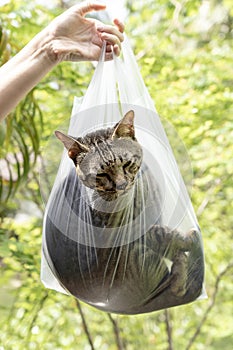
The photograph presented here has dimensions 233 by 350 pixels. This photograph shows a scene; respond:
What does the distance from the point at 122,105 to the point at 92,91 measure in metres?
0.07

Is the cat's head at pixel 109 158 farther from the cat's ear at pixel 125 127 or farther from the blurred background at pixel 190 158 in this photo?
the blurred background at pixel 190 158

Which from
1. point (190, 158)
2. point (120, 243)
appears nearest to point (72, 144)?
point (120, 243)

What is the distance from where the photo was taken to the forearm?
1119 millimetres

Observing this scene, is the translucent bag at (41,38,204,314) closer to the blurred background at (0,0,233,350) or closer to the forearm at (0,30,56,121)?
the forearm at (0,30,56,121)

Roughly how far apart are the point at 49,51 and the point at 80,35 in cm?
8

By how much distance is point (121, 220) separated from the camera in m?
1.05

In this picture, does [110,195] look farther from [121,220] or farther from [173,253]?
[173,253]

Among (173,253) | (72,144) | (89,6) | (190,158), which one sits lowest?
(173,253)

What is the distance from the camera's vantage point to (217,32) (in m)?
3.61

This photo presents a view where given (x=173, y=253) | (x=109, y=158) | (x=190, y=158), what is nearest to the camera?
(x=109, y=158)

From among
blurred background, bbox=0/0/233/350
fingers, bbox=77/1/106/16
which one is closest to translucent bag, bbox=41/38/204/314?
fingers, bbox=77/1/106/16

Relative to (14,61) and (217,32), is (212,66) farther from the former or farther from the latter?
(14,61)

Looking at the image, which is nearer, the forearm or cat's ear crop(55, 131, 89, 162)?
cat's ear crop(55, 131, 89, 162)

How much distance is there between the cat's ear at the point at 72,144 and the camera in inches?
39.0
